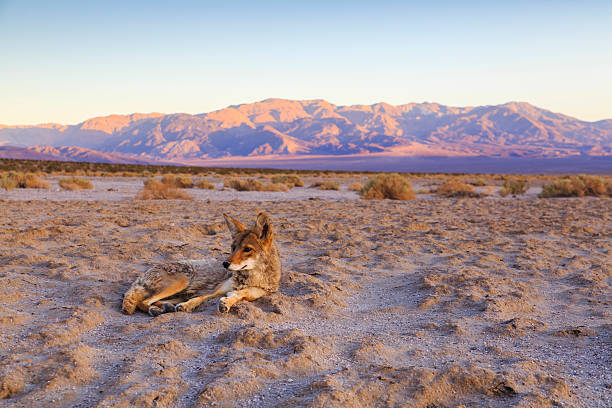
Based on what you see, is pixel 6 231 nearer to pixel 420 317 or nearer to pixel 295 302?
pixel 295 302

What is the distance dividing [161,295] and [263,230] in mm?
1372

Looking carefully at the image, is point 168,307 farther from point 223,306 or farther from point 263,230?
point 263,230

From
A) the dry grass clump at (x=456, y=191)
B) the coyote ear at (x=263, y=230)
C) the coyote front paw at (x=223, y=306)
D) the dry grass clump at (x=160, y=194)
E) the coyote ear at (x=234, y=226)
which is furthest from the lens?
the dry grass clump at (x=456, y=191)

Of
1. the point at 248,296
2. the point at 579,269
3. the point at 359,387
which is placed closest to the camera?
the point at 359,387

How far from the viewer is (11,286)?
19.1 feet

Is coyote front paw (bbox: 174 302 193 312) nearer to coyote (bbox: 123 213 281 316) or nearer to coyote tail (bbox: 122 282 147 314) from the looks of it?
coyote (bbox: 123 213 281 316)

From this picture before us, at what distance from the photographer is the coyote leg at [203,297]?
525 cm

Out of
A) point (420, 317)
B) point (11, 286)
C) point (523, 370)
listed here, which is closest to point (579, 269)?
point (420, 317)

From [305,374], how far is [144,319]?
2.19 meters

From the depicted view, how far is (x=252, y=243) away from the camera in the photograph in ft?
17.2

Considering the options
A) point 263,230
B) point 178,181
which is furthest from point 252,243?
point 178,181

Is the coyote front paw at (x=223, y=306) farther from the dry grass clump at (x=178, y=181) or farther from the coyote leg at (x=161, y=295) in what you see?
the dry grass clump at (x=178, y=181)

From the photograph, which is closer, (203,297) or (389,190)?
(203,297)

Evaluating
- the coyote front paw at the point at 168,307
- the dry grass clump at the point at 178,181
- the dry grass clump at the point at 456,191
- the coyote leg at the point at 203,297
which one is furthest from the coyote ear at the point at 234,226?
the dry grass clump at the point at 178,181
